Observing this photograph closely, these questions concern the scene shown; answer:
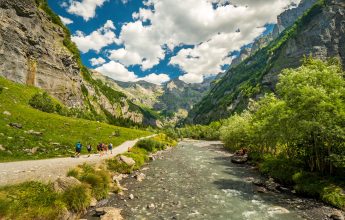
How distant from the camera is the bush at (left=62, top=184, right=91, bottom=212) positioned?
2298 cm

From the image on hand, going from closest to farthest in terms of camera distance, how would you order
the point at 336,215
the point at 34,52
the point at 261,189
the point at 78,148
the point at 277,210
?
the point at 336,215 < the point at 277,210 < the point at 261,189 < the point at 78,148 < the point at 34,52

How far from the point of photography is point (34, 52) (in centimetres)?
13750

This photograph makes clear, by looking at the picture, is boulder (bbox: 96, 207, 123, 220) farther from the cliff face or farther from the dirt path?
the cliff face

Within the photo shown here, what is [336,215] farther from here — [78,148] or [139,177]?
[78,148]

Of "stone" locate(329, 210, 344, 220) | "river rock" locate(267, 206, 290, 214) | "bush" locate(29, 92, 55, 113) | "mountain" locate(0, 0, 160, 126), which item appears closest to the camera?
"stone" locate(329, 210, 344, 220)

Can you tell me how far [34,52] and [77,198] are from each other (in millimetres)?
134835

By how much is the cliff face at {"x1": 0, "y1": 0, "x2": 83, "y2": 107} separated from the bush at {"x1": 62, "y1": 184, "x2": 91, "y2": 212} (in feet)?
360

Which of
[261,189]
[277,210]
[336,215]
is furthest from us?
[261,189]

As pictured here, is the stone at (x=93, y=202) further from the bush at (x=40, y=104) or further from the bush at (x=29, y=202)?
the bush at (x=40, y=104)

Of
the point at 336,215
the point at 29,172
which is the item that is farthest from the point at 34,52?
the point at 336,215

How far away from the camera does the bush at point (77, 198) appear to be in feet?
75.4

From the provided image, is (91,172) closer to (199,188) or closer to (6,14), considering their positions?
(199,188)

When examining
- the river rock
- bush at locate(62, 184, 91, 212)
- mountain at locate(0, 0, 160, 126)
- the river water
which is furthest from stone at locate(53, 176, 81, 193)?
mountain at locate(0, 0, 160, 126)

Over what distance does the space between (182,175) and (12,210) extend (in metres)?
31.1
